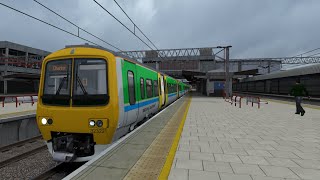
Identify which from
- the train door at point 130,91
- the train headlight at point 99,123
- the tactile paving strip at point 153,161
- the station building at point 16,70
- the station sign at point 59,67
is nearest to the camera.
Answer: the tactile paving strip at point 153,161

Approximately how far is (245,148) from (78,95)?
14.3 ft

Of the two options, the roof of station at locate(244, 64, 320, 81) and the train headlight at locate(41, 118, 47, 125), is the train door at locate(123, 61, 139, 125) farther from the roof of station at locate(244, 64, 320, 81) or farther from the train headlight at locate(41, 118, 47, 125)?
the roof of station at locate(244, 64, 320, 81)

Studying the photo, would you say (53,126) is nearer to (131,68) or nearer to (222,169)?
(131,68)

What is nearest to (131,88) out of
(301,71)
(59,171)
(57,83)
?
(57,83)

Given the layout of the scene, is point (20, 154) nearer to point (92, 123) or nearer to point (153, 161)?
point (92, 123)

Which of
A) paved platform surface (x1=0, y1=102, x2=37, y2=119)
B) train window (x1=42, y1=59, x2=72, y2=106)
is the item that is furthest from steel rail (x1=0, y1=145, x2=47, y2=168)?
paved platform surface (x1=0, y1=102, x2=37, y2=119)

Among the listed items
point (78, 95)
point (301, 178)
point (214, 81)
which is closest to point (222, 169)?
point (301, 178)

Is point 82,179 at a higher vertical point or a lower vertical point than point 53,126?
lower

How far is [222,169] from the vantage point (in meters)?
4.59

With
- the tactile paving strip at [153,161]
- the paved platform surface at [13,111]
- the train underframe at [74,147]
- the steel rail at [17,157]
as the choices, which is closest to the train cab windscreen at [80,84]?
the train underframe at [74,147]

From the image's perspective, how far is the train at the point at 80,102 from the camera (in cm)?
552

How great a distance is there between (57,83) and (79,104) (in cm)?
87

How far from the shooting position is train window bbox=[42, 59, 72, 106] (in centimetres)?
575

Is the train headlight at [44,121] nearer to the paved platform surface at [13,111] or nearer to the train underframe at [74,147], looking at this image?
the train underframe at [74,147]
